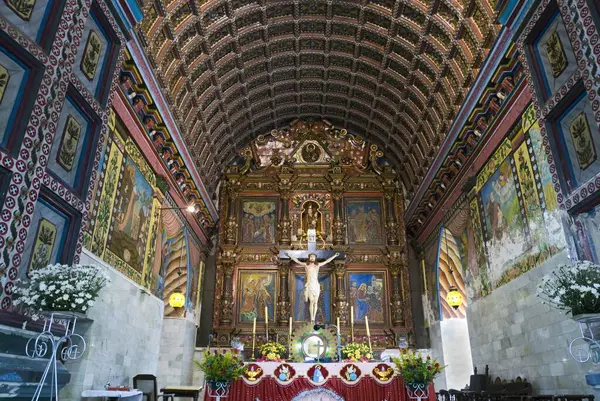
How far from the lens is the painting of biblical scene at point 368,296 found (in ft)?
60.5

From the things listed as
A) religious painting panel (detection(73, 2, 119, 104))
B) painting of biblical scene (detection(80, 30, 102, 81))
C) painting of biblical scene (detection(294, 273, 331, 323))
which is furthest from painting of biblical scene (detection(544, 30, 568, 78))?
painting of biblical scene (detection(294, 273, 331, 323))

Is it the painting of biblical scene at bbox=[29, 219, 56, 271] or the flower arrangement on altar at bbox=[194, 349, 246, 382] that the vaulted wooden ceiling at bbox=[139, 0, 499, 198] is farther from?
the flower arrangement on altar at bbox=[194, 349, 246, 382]

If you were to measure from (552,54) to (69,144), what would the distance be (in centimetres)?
832

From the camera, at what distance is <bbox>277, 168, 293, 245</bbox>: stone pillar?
1945 cm

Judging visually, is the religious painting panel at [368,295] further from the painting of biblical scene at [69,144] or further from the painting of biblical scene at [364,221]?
the painting of biblical scene at [69,144]

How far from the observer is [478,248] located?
13.0m

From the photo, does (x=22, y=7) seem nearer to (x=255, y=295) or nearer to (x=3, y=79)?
(x=3, y=79)

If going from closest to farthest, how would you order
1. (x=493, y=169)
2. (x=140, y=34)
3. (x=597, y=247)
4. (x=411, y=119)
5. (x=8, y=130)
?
(x=8, y=130), (x=597, y=247), (x=140, y=34), (x=493, y=169), (x=411, y=119)

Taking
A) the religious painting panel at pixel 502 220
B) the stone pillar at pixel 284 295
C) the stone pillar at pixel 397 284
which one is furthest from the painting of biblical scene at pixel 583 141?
the stone pillar at pixel 284 295

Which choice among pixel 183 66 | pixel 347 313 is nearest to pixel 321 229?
pixel 347 313

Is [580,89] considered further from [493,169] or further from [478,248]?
[478,248]

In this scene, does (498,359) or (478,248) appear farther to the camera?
(478,248)

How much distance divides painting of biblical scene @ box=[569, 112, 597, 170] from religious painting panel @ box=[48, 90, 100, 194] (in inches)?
319

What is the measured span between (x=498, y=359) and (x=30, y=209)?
1089cm
